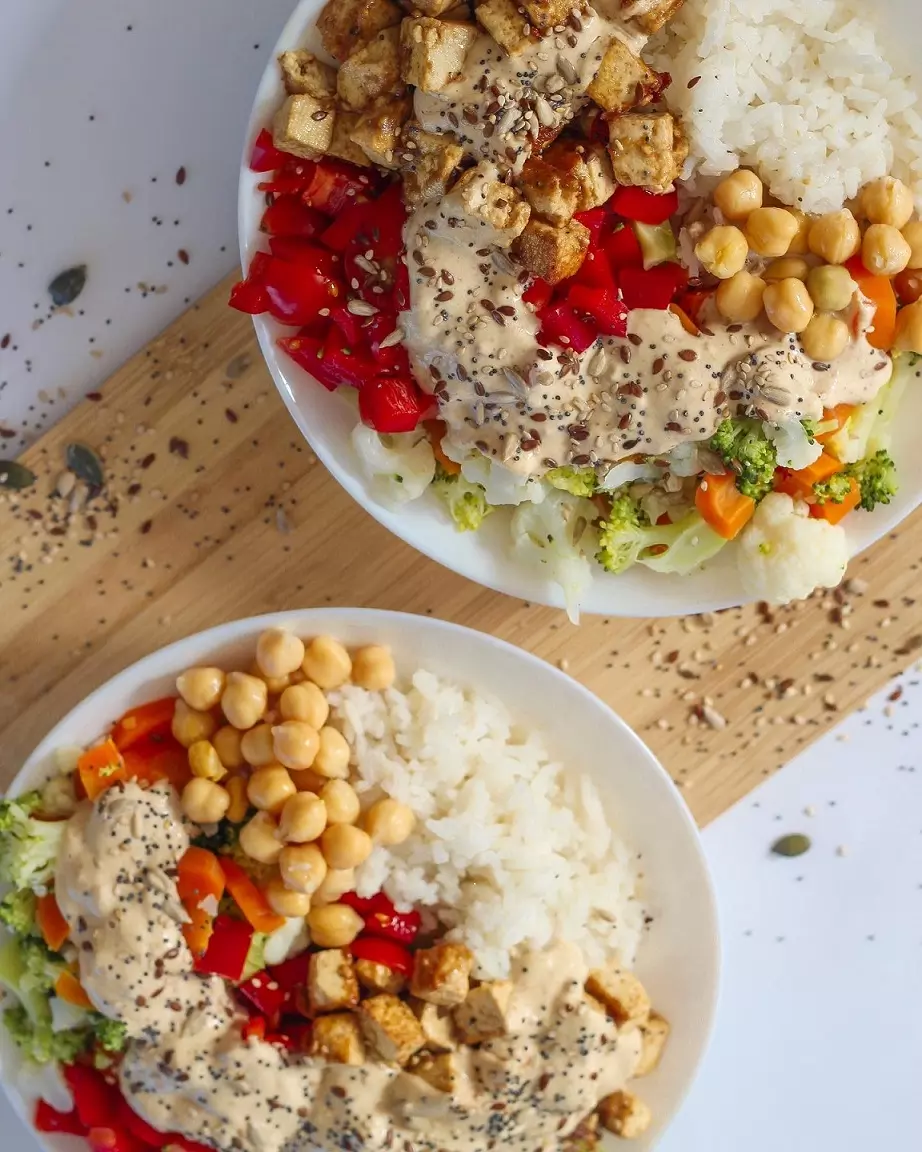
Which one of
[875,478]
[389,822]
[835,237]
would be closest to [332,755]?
[389,822]

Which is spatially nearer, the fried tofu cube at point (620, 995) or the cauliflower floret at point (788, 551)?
the cauliflower floret at point (788, 551)

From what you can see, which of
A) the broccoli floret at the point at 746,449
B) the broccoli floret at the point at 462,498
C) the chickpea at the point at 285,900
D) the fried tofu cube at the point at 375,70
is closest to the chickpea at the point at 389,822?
the chickpea at the point at 285,900

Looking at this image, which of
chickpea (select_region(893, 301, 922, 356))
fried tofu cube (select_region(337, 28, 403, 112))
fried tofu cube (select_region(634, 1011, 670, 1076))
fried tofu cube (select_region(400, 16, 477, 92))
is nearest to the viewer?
fried tofu cube (select_region(400, 16, 477, 92))

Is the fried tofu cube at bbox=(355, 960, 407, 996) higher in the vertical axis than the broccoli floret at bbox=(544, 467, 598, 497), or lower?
lower

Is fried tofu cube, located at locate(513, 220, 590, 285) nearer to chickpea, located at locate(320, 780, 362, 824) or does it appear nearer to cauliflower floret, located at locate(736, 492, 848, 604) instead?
cauliflower floret, located at locate(736, 492, 848, 604)

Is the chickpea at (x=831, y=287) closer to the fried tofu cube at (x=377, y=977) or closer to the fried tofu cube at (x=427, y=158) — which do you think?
the fried tofu cube at (x=427, y=158)

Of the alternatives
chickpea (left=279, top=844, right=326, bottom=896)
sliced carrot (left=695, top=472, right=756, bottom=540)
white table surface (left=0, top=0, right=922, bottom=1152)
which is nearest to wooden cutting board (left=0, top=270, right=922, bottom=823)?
white table surface (left=0, top=0, right=922, bottom=1152)

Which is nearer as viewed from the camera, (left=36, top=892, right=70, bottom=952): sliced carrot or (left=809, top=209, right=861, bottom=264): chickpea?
(left=809, top=209, right=861, bottom=264): chickpea

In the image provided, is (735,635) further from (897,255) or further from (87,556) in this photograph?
(87,556)
